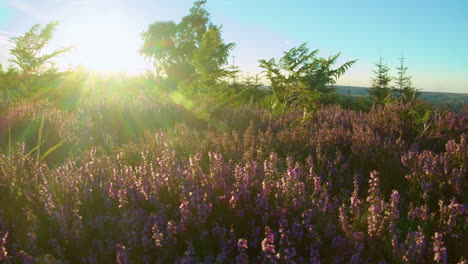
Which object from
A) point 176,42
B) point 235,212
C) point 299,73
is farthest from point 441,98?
point 235,212

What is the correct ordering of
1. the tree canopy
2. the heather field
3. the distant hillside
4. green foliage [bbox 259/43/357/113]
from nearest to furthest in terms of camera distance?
the heather field, green foliage [bbox 259/43/357/113], the distant hillside, the tree canopy

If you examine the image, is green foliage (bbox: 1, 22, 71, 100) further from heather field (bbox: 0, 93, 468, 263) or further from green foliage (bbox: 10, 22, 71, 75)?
heather field (bbox: 0, 93, 468, 263)

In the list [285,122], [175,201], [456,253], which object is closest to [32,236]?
[175,201]

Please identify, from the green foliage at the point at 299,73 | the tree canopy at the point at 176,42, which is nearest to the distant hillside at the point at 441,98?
the green foliage at the point at 299,73

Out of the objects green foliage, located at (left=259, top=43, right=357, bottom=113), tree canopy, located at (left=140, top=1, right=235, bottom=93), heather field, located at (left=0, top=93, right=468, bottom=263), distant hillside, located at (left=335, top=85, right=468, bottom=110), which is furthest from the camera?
tree canopy, located at (left=140, top=1, right=235, bottom=93)

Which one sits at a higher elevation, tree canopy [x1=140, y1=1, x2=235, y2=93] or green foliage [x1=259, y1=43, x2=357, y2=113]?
tree canopy [x1=140, y1=1, x2=235, y2=93]

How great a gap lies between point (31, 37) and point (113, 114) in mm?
7606

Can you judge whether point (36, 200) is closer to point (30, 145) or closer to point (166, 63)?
point (30, 145)

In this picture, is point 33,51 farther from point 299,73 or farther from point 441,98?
point 441,98

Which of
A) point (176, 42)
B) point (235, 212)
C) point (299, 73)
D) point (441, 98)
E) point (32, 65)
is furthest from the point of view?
point (441, 98)

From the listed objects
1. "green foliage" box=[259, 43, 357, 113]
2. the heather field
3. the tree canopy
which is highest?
the tree canopy

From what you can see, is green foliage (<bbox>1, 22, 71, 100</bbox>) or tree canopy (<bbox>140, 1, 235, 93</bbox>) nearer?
green foliage (<bbox>1, 22, 71, 100</bbox>)

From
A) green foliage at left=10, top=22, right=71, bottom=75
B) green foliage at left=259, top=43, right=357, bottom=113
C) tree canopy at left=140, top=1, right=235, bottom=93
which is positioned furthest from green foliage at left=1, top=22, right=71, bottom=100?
tree canopy at left=140, top=1, right=235, bottom=93

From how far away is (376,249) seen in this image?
172 centimetres
